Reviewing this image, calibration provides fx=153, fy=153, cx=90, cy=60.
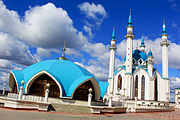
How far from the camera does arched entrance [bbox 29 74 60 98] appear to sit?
1947 centimetres

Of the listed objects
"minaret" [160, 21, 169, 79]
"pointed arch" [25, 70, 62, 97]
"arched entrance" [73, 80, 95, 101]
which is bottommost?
"arched entrance" [73, 80, 95, 101]

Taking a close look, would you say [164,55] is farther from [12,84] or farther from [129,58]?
[12,84]

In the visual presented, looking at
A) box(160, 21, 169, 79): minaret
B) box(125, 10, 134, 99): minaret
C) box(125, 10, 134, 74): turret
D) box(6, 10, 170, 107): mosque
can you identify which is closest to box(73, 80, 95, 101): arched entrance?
box(6, 10, 170, 107): mosque

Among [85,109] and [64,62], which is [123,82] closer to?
[64,62]

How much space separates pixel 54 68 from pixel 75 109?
7.68 meters

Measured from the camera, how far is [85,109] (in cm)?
1523

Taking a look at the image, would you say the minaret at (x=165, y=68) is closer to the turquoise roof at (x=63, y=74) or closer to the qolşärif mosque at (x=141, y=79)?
the qolşärif mosque at (x=141, y=79)

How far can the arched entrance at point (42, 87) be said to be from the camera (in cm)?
1947

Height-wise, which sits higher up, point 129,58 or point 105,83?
point 129,58

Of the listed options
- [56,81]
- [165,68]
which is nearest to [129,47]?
[165,68]

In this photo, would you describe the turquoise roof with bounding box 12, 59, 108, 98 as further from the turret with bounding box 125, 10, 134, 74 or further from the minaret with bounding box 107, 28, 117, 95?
the minaret with bounding box 107, 28, 117, 95

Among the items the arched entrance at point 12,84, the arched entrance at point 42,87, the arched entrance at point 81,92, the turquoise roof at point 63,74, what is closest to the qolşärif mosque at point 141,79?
the arched entrance at point 81,92

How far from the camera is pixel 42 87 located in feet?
64.5

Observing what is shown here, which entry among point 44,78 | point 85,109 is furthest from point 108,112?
point 44,78
